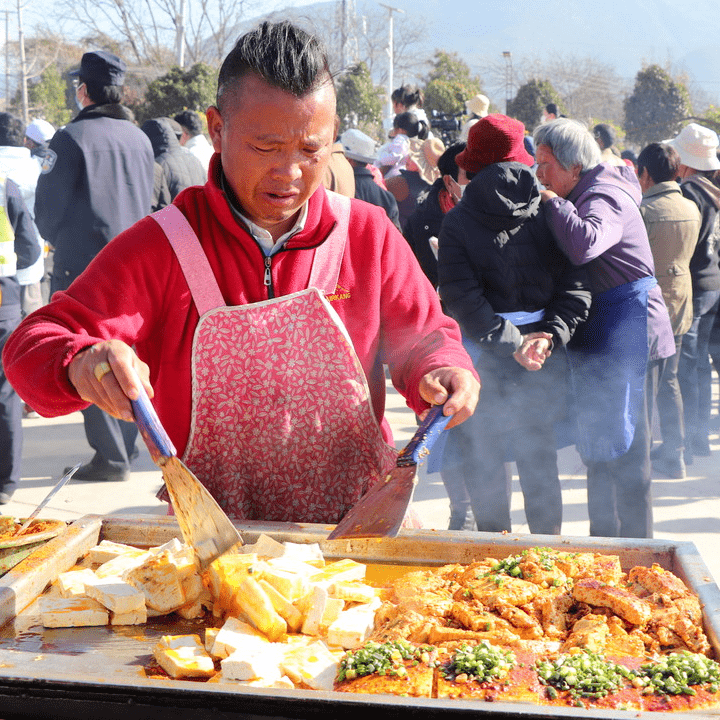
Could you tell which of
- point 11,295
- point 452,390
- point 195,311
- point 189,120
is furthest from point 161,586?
point 189,120

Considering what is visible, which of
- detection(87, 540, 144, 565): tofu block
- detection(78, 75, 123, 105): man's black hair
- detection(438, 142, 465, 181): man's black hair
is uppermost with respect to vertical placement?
detection(78, 75, 123, 105): man's black hair

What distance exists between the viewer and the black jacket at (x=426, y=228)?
199 inches

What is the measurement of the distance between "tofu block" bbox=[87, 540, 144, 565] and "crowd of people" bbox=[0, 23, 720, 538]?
227mm

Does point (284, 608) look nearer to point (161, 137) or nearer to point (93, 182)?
point (93, 182)

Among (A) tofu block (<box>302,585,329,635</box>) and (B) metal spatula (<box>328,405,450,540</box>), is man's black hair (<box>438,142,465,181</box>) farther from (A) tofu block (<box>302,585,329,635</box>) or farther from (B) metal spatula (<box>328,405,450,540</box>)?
(A) tofu block (<box>302,585,329,635</box>)

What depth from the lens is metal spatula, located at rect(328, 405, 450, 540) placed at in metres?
1.67

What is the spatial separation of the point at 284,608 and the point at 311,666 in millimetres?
172

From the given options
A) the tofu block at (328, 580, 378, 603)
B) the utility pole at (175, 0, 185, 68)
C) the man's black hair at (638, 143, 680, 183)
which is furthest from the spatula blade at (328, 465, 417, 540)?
the utility pole at (175, 0, 185, 68)

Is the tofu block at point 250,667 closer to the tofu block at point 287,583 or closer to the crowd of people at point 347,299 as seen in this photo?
the tofu block at point 287,583

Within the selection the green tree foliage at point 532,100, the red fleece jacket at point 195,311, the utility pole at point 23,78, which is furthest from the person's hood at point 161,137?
the utility pole at point 23,78

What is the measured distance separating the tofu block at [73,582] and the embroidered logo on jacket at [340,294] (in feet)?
2.51

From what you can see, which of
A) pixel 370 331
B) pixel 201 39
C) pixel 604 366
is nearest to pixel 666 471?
pixel 604 366

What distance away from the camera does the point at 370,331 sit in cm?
193

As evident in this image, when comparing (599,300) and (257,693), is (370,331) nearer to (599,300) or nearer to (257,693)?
(257,693)
